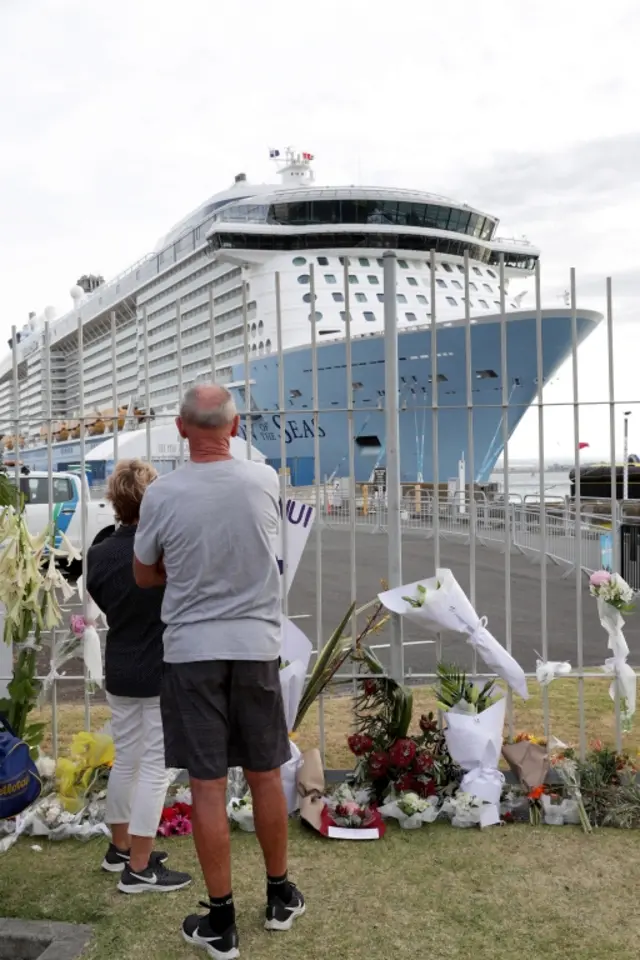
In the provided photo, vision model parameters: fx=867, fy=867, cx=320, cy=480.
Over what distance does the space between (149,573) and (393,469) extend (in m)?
1.52

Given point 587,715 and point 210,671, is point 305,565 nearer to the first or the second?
point 587,715

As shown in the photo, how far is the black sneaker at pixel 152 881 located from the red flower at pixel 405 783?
3.13ft

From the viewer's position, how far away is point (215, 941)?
96.5 inches

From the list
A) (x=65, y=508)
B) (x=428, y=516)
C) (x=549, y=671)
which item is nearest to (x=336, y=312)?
(x=428, y=516)

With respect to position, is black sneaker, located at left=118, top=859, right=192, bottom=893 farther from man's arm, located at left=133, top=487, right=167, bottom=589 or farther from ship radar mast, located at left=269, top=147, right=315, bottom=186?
ship radar mast, located at left=269, top=147, right=315, bottom=186

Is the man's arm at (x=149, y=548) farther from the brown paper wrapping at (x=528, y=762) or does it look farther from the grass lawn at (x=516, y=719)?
the grass lawn at (x=516, y=719)

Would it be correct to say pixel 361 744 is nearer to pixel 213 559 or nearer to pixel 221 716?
pixel 221 716

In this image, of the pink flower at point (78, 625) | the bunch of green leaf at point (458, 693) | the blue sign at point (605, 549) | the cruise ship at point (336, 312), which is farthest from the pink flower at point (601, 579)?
the cruise ship at point (336, 312)

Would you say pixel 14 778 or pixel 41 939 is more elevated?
Answer: pixel 14 778

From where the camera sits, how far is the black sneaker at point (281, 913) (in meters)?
2.61

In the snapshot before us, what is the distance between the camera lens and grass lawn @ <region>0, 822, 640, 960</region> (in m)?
2.52

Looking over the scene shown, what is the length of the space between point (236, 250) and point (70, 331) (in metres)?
17.7

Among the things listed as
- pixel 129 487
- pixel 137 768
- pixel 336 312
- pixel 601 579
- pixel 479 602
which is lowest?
pixel 479 602

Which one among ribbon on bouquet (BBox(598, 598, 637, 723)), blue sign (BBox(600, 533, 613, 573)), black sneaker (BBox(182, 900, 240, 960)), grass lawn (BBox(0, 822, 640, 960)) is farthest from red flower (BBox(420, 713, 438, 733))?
blue sign (BBox(600, 533, 613, 573))
